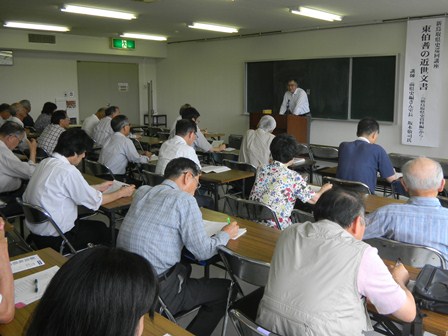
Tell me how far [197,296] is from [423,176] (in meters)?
1.44

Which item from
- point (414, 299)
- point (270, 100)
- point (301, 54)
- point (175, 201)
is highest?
point (301, 54)

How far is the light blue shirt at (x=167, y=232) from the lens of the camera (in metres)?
2.30

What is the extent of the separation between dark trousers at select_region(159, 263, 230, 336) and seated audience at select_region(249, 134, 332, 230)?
2.71 ft

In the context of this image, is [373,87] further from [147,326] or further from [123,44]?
[147,326]

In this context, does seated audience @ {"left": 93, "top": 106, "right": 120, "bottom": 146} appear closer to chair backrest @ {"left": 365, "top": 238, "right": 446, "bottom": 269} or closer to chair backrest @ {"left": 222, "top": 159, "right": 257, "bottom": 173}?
chair backrest @ {"left": 222, "top": 159, "right": 257, "bottom": 173}

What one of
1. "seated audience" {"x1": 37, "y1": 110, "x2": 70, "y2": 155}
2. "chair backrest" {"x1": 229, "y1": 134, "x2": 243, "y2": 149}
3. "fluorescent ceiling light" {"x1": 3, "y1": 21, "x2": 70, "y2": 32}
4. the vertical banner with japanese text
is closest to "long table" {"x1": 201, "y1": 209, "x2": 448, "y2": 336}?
"seated audience" {"x1": 37, "y1": 110, "x2": 70, "y2": 155}

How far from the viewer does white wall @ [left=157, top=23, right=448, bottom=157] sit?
303 inches

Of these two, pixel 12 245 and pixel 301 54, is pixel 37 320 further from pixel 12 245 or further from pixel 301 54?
pixel 301 54

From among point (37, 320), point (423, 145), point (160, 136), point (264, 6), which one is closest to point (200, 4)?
point (264, 6)

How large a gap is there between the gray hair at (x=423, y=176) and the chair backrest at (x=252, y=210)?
36.6 inches

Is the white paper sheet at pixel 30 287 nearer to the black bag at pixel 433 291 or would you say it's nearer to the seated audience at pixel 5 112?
the black bag at pixel 433 291

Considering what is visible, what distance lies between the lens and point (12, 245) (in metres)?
3.11

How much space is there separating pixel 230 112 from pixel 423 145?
4654mm

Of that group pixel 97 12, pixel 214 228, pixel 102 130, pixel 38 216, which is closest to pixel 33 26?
pixel 97 12
